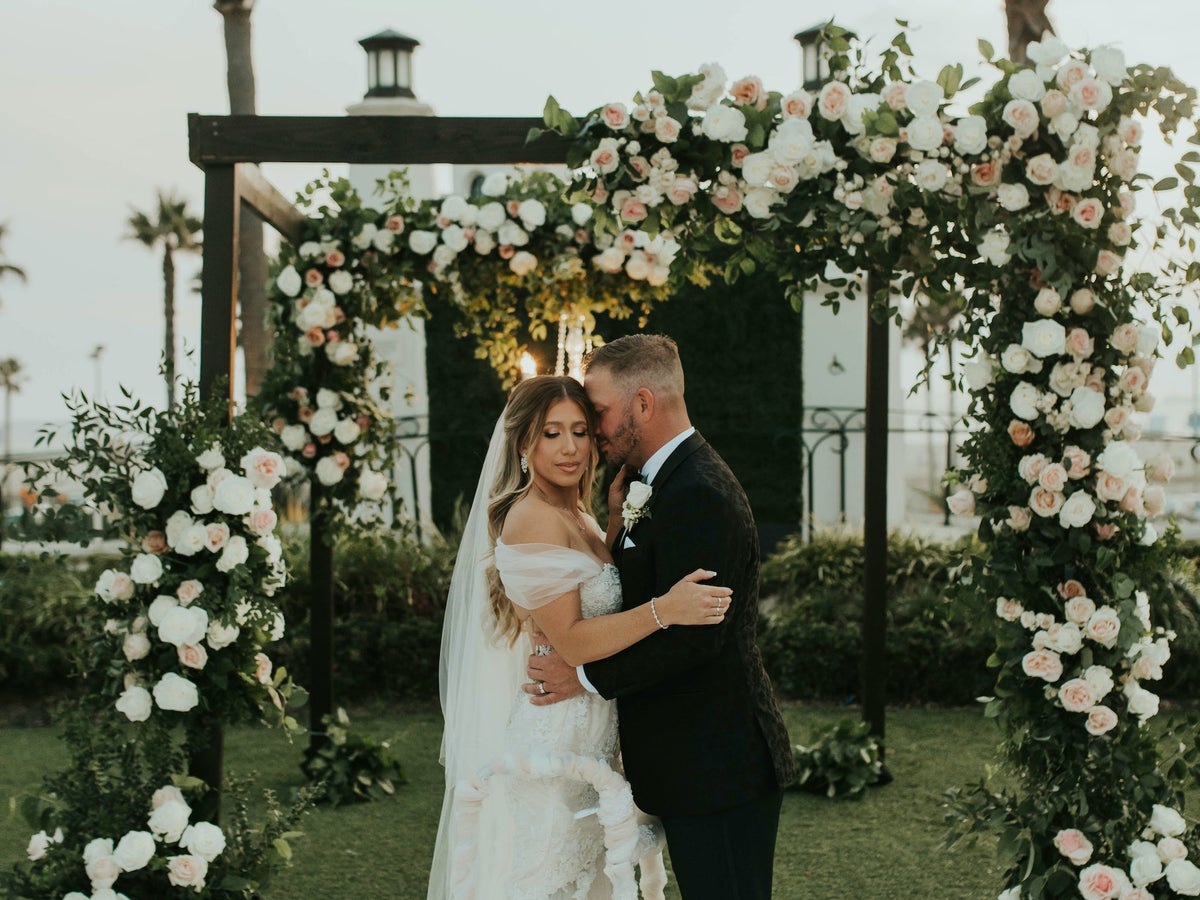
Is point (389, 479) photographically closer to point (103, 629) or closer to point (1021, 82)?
point (103, 629)

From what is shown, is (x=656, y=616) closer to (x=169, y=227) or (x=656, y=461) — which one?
(x=656, y=461)

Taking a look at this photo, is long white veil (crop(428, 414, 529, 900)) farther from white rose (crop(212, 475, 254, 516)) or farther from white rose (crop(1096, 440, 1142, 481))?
white rose (crop(1096, 440, 1142, 481))

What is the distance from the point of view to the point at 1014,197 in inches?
130

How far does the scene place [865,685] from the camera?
576 cm

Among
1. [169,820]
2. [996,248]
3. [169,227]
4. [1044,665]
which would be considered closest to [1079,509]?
[1044,665]

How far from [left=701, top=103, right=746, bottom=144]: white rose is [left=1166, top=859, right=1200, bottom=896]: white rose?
248cm

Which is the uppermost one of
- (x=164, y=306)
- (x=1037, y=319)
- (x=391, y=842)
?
(x=164, y=306)

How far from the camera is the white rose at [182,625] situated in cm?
369

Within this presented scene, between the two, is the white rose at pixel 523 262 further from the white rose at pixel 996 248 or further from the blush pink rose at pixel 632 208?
the white rose at pixel 996 248

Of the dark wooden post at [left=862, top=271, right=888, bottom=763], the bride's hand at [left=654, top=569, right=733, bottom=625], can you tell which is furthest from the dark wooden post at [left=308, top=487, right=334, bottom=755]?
the bride's hand at [left=654, top=569, right=733, bottom=625]

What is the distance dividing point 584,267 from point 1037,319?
124 inches

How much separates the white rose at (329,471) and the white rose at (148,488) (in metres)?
2.05

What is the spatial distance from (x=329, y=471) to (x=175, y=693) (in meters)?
2.25

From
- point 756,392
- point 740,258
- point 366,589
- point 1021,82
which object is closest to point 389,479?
point 366,589
